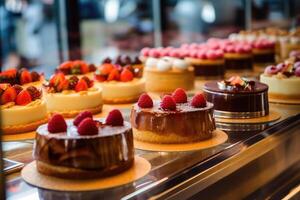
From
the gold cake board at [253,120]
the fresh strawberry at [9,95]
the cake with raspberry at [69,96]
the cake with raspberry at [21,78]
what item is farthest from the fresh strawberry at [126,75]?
the fresh strawberry at [9,95]

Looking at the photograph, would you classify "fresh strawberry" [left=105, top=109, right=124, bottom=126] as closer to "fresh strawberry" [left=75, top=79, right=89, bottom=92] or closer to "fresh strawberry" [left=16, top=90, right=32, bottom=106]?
"fresh strawberry" [left=16, top=90, right=32, bottom=106]

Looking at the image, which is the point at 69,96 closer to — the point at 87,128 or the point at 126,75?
the point at 126,75

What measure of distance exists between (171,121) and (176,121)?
0.9 inches

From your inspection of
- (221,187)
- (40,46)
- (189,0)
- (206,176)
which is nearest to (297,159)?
(221,187)

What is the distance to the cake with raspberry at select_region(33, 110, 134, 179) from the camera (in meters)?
1.78

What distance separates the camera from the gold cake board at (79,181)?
5.76 ft

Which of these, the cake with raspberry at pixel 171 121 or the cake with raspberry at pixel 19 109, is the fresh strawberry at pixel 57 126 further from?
the cake with raspberry at pixel 19 109

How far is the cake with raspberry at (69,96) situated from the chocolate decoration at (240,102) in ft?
2.34

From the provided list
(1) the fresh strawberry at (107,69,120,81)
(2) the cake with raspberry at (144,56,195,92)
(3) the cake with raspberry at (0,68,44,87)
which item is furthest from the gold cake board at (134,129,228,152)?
(2) the cake with raspberry at (144,56,195,92)

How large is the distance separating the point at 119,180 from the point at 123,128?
0.21 metres

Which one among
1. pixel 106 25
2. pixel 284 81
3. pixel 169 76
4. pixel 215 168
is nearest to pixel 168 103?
pixel 215 168

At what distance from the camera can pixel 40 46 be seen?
5301 mm

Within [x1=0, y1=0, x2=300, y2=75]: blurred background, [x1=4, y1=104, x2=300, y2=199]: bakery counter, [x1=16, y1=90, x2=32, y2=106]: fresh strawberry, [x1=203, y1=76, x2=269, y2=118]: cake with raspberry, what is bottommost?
[x1=4, y1=104, x2=300, y2=199]: bakery counter

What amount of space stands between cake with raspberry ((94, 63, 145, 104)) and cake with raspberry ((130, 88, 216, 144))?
95cm
